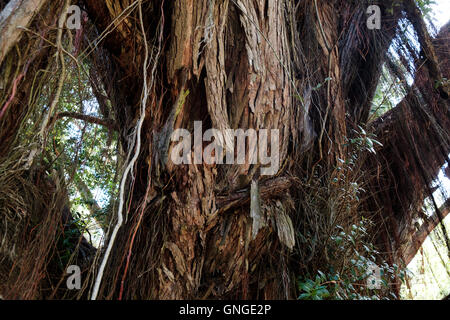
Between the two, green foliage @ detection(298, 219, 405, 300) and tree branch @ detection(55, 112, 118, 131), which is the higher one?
tree branch @ detection(55, 112, 118, 131)

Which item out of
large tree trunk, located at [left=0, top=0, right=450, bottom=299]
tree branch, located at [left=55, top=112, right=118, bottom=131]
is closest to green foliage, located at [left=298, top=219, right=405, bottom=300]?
large tree trunk, located at [left=0, top=0, right=450, bottom=299]

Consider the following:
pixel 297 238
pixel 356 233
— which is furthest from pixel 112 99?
pixel 356 233

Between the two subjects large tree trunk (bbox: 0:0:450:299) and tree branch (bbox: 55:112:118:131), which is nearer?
large tree trunk (bbox: 0:0:450:299)

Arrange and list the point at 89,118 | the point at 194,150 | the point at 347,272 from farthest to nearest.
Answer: the point at 89,118, the point at 347,272, the point at 194,150

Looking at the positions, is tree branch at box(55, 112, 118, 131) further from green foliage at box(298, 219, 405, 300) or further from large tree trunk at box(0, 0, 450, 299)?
green foliage at box(298, 219, 405, 300)

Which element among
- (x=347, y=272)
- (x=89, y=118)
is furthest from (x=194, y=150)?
(x=347, y=272)

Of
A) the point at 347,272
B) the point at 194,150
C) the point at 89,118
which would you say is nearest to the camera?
the point at 194,150

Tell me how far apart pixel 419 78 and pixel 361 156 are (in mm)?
879

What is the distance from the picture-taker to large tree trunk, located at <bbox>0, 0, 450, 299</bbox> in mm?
1776

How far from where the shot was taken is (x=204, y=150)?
Answer: 188 centimetres

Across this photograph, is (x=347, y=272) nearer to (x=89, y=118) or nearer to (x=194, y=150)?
(x=194, y=150)

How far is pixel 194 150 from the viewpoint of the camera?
186 cm

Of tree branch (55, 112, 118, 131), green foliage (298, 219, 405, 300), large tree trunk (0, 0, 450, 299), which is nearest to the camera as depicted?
large tree trunk (0, 0, 450, 299)
